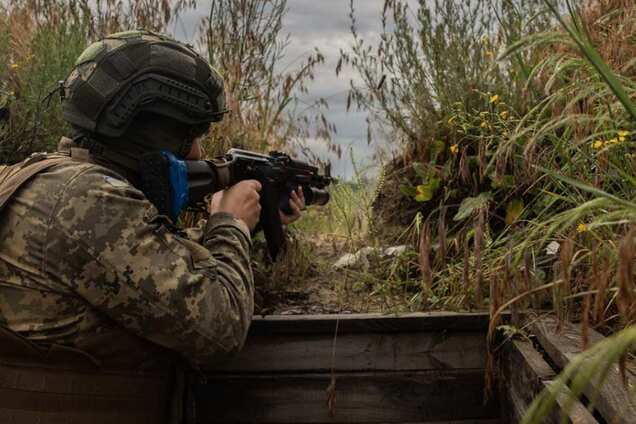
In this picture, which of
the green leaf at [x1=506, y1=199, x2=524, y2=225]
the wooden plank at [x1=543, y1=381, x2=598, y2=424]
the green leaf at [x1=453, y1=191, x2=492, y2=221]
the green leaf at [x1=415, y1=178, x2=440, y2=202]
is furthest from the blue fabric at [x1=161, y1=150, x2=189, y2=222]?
the green leaf at [x1=415, y1=178, x2=440, y2=202]

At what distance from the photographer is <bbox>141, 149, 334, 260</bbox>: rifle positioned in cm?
246

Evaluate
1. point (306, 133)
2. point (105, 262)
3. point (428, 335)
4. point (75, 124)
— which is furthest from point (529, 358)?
point (306, 133)

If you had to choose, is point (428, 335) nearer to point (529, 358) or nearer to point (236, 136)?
point (529, 358)

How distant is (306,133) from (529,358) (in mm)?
2917

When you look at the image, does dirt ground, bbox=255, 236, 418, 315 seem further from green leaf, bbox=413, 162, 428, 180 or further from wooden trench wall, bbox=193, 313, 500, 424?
green leaf, bbox=413, 162, 428, 180

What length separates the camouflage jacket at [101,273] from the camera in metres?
2.20

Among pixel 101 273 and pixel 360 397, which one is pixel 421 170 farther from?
pixel 101 273

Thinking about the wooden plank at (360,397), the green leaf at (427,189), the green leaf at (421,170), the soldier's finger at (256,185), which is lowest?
the wooden plank at (360,397)

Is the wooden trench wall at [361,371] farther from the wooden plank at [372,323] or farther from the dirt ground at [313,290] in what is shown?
the dirt ground at [313,290]

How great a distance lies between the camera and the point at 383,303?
364 centimetres

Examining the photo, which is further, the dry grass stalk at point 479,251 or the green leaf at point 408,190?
the green leaf at point 408,190

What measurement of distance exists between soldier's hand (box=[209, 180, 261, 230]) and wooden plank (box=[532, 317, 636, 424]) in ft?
3.40

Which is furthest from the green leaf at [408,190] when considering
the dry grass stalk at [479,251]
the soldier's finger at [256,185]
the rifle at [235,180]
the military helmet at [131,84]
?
the military helmet at [131,84]

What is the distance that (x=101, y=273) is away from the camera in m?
2.21
